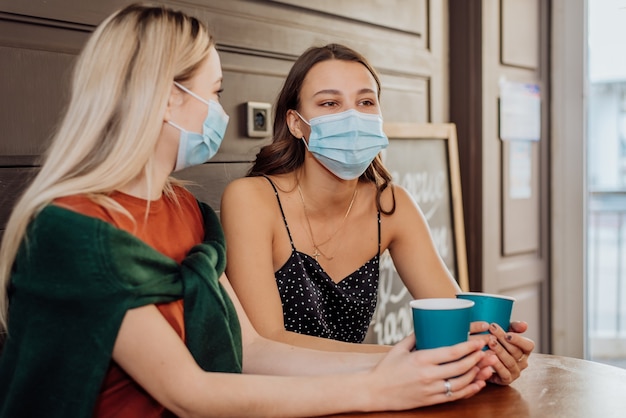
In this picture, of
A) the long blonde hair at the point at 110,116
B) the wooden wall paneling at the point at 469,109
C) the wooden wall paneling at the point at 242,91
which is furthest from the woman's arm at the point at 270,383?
the wooden wall paneling at the point at 469,109

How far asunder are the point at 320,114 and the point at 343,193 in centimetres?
23

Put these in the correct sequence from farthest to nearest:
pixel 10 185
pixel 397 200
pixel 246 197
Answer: pixel 397 200, pixel 246 197, pixel 10 185

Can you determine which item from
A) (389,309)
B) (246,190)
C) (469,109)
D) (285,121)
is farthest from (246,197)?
(469,109)

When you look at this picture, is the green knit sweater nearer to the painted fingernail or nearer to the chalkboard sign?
the painted fingernail

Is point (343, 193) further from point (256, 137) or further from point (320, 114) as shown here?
point (256, 137)

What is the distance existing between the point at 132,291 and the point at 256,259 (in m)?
0.59

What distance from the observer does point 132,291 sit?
1.05 metres

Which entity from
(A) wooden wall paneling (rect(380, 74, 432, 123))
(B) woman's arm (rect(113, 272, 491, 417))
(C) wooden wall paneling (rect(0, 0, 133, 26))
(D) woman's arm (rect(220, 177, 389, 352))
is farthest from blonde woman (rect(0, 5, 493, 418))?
(A) wooden wall paneling (rect(380, 74, 432, 123))

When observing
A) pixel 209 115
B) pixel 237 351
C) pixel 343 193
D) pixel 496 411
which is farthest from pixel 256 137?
pixel 496 411

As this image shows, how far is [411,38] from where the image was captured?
9.59ft

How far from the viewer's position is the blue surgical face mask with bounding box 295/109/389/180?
1725 mm

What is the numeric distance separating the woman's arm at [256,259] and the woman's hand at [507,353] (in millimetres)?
336

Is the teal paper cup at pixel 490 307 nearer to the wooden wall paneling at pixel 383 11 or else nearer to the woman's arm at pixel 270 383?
the woman's arm at pixel 270 383

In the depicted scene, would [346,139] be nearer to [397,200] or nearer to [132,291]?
[397,200]
